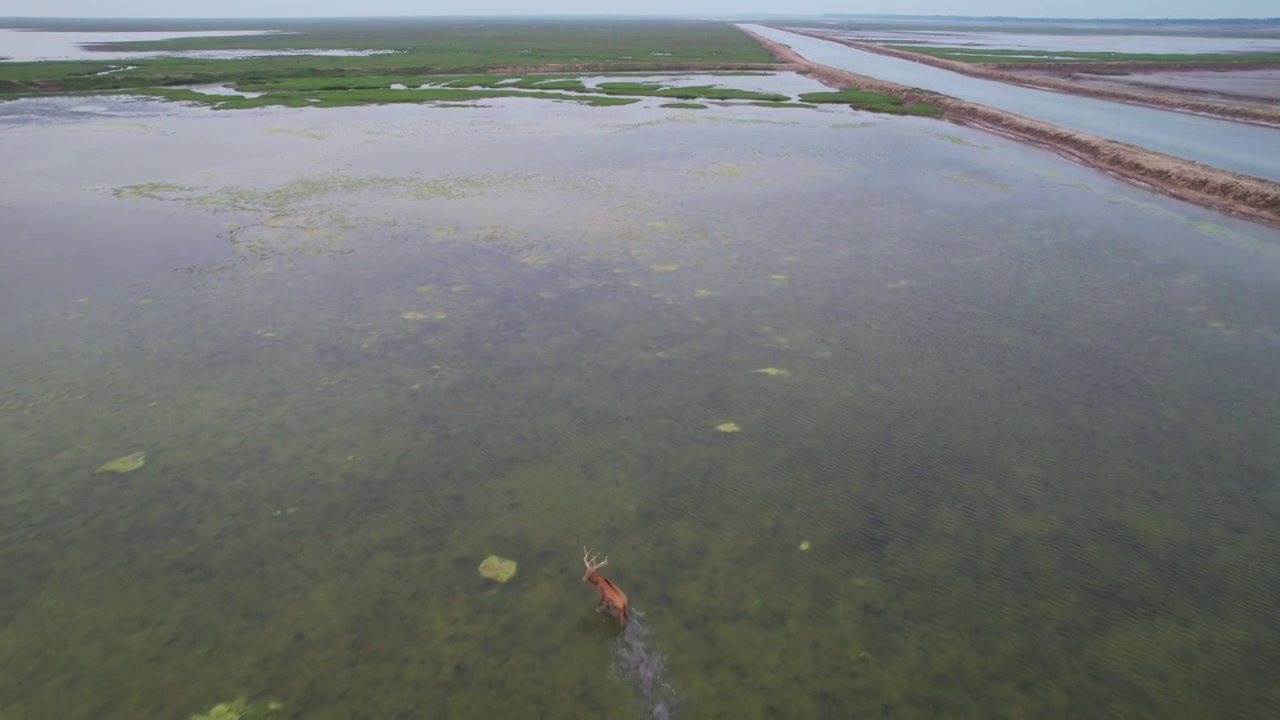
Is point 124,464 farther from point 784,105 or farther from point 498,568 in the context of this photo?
point 784,105

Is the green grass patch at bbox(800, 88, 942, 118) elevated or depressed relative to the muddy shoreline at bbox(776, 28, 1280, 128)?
depressed

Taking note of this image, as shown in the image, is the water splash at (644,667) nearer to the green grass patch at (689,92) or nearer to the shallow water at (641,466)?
the shallow water at (641,466)

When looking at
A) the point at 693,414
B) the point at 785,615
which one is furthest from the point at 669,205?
the point at 785,615

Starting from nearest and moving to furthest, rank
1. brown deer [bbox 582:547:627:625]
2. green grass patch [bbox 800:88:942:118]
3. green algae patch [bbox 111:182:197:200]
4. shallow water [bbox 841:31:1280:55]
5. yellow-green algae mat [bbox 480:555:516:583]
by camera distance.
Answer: brown deer [bbox 582:547:627:625] < yellow-green algae mat [bbox 480:555:516:583] < green algae patch [bbox 111:182:197:200] < green grass patch [bbox 800:88:942:118] < shallow water [bbox 841:31:1280:55]

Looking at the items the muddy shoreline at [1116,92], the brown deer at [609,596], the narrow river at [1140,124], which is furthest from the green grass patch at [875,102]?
the brown deer at [609,596]

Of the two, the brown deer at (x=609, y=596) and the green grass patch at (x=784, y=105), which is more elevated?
the green grass patch at (x=784, y=105)

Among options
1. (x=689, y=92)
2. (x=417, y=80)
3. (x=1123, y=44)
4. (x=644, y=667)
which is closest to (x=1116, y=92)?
(x=689, y=92)

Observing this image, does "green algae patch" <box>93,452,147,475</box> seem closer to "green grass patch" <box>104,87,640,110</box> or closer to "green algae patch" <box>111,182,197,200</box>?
"green algae patch" <box>111,182,197,200</box>

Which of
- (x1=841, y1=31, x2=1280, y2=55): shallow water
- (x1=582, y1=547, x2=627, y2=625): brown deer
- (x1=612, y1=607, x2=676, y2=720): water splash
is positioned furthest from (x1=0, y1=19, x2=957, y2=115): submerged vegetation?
(x1=841, y1=31, x2=1280, y2=55): shallow water
